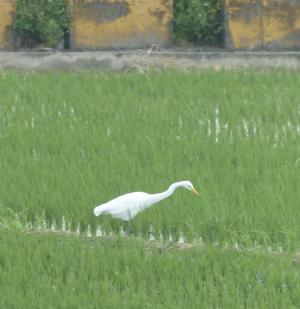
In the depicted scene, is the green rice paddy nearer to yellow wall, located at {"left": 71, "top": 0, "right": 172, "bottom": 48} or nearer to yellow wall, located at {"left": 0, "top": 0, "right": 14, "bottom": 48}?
yellow wall, located at {"left": 71, "top": 0, "right": 172, "bottom": 48}

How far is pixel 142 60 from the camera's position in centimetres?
894

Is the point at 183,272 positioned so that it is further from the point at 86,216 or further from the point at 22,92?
the point at 22,92

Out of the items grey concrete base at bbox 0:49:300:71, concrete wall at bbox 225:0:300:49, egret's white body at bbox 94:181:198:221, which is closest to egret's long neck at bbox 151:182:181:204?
egret's white body at bbox 94:181:198:221

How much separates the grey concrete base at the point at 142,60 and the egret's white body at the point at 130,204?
142 inches

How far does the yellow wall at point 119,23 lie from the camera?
9359 millimetres

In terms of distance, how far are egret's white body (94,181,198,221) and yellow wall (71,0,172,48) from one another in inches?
168

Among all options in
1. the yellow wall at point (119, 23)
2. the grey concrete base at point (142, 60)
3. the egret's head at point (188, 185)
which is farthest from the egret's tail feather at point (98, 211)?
the yellow wall at point (119, 23)

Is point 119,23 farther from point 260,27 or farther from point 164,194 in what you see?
point 164,194

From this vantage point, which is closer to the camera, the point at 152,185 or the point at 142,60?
the point at 152,185

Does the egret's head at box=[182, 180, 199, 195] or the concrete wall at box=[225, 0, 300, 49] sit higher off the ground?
the concrete wall at box=[225, 0, 300, 49]

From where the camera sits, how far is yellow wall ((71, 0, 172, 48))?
9359 mm

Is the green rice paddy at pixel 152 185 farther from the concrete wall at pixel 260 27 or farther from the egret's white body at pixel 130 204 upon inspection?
the concrete wall at pixel 260 27

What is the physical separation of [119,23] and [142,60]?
2.01ft

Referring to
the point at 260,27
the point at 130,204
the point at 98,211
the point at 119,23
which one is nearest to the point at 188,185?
the point at 130,204
